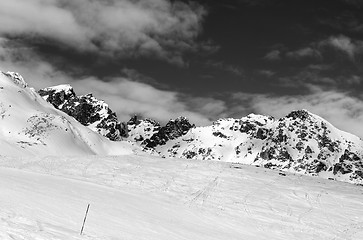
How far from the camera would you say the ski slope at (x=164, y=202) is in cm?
1473

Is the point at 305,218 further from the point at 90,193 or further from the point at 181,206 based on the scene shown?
the point at 90,193

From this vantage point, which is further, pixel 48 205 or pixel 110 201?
pixel 110 201

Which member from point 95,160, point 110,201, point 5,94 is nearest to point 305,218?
point 110,201

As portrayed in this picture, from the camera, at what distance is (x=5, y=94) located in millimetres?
111562

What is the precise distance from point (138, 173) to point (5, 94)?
9117 cm

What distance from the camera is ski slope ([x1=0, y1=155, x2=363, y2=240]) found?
48.3 ft

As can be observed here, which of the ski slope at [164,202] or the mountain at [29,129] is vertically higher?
the mountain at [29,129]

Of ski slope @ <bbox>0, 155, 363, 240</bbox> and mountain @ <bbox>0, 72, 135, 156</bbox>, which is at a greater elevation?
mountain @ <bbox>0, 72, 135, 156</bbox>

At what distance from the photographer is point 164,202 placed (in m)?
24.5

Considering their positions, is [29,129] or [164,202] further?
[29,129]

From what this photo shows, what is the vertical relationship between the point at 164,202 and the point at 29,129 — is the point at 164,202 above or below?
below

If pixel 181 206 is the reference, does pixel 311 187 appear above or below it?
above

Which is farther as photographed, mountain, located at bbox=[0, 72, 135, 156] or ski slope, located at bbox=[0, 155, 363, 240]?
mountain, located at bbox=[0, 72, 135, 156]

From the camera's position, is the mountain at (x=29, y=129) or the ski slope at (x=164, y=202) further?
the mountain at (x=29, y=129)
